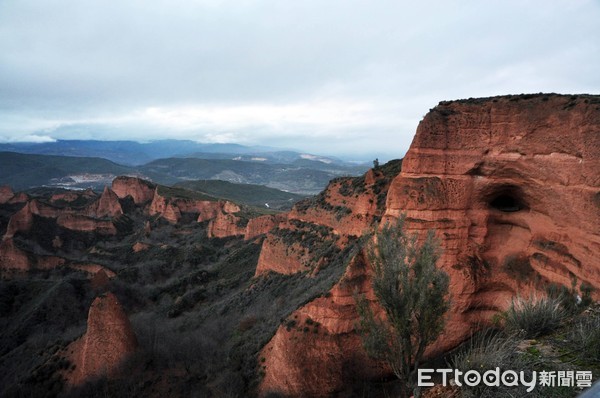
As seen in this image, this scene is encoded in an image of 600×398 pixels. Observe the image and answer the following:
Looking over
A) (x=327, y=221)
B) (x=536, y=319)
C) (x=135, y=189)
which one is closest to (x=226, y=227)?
(x=327, y=221)

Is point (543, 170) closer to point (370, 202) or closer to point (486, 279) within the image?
point (486, 279)

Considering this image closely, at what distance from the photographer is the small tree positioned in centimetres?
796

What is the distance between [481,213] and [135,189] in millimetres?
86644

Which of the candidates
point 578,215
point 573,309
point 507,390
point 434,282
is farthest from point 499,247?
point 507,390

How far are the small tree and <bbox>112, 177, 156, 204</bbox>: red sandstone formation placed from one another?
284 ft

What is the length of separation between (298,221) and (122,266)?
34.3 meters

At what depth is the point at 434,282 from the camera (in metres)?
8.09

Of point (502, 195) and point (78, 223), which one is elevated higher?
point (502, 195)

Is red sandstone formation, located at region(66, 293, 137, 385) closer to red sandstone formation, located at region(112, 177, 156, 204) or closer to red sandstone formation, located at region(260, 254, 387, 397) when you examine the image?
red sandstone formation, located at region(260, 254, 387, 397)

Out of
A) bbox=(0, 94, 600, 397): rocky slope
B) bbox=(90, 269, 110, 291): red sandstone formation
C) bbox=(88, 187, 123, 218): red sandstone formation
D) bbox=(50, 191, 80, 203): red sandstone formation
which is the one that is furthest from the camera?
bbox=(50, 191, 80, 203): red sandstone formation

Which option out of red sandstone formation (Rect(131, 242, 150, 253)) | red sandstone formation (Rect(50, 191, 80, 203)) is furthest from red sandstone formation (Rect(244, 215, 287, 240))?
red sandstone formation (Rect(50, 191, 80, 203))

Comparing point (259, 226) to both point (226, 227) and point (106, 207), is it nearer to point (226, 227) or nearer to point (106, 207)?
point (226, 227)

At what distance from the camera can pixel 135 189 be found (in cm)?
8631

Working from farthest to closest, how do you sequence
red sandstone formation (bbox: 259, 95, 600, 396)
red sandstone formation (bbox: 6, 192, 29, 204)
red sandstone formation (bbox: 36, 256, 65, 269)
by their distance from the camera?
red sandstone formation (bbox: 6, 192, 29, 204) < red sandstone formation (bbox: 36, 256, 65, 269) < red sandstone formation (bbox: 259, 95, 600, 396)
